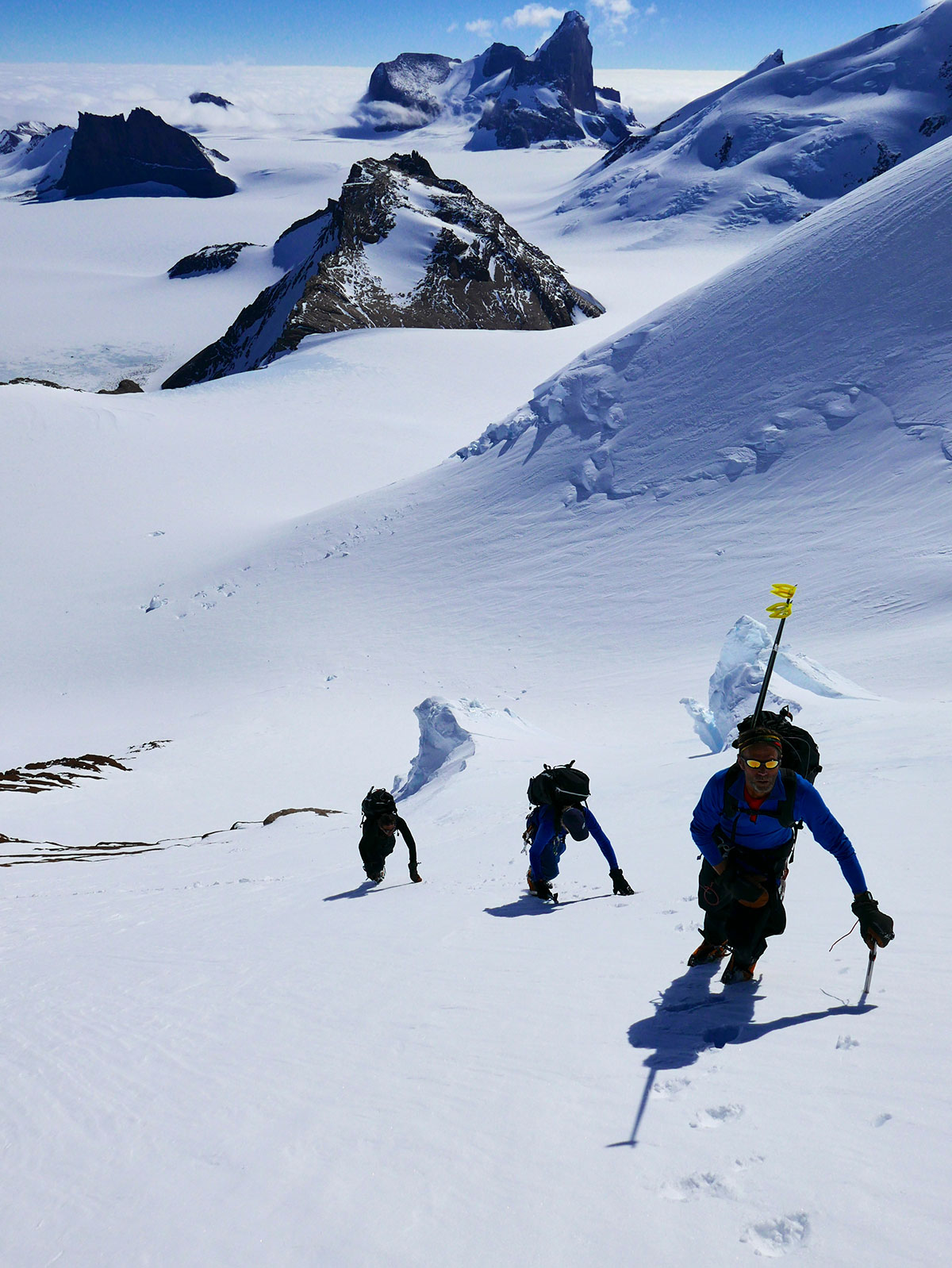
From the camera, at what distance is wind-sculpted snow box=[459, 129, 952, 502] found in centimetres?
2602

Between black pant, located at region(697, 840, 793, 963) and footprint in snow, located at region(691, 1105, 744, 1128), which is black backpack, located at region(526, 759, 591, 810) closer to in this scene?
black pant, located at region(697, 840, 793, 963)

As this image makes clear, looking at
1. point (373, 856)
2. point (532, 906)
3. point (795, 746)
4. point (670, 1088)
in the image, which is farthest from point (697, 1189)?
point (373, 856)

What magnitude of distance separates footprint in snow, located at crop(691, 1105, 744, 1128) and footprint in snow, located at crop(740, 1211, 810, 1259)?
0.55 m

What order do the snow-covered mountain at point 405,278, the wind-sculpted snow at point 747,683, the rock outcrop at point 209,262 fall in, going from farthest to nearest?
the rock outcrop at point 209,262 → the snow-covered mountain at point 405,278 → the wind-sculpted snow at point 747,683

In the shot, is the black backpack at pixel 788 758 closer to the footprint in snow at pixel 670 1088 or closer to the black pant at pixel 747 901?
the black pant at pixel 747 901

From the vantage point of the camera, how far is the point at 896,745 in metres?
8.78

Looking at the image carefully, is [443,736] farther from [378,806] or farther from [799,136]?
[799,136]

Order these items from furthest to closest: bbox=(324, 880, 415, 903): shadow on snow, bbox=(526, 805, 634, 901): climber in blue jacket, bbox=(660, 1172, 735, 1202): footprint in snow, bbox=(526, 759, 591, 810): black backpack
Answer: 1. bbox=(324, 880, 415, 903): shadow on snow
2. bbox=(526, 759, 591, 810): black backpack
3. bbox=(526, 805, 634, 901): climber in blue jacket
4. bbox=(660, 1172, 735, 1202): footprint in snow

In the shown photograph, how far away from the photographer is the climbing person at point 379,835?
29.3 feet

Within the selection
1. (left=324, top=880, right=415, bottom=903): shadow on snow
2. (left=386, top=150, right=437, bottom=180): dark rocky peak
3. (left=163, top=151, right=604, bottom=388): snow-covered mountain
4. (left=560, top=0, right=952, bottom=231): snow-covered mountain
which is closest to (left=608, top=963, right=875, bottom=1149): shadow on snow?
(left=324, top=880, right=415, bottom=903): shadow on snow

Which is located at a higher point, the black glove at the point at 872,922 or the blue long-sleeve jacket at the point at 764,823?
the blue long-sleeve jacket at the point at 764,823

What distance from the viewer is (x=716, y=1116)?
11.1ft

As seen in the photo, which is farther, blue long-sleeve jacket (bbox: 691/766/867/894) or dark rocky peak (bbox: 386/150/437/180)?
dark rocky peak (bbox: 386/150/437/180)

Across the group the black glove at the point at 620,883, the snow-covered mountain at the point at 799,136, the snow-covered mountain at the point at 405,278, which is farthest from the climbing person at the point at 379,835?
the snow-covered mountain at the point at 799,136
